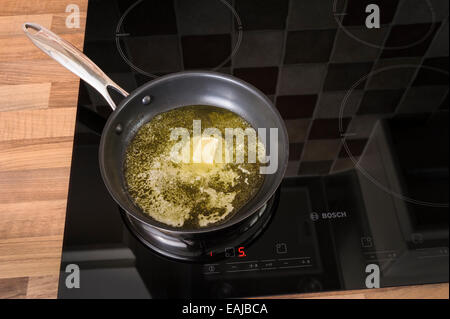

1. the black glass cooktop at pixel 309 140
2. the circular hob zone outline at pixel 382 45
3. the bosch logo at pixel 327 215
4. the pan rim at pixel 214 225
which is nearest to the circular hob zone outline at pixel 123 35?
the black glass cooktop at pixel 309 140

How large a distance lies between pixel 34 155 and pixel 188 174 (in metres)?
0.28

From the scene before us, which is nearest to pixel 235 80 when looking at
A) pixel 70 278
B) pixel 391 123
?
pixel 391 123

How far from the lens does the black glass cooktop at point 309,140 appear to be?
1.90ft

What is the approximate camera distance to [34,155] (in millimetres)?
680

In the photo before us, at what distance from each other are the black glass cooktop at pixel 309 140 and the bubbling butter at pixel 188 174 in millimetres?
62

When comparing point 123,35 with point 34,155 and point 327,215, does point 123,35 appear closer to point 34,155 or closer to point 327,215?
point 34,155

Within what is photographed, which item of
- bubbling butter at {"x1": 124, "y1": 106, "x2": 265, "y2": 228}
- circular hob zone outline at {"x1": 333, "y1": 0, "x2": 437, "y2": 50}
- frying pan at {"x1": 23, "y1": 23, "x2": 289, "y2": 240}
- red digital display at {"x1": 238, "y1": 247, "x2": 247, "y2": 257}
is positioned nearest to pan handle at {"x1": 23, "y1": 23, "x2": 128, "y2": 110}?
frying pan at {"x1": 23, "y1": 23, "x2": 289, "y2": 240}

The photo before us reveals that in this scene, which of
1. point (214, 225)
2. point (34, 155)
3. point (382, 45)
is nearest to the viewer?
point (214, 225)

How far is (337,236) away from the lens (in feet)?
1.99

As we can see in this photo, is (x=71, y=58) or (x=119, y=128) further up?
(x=71, y=58)

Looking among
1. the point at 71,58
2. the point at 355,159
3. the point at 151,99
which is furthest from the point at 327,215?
the point at 71,58

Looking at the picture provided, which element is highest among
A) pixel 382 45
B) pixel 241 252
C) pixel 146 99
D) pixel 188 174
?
pixel 382 45
